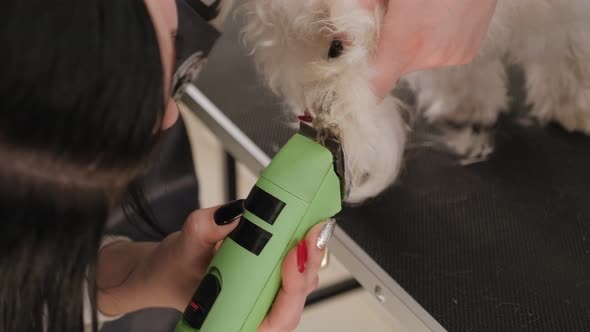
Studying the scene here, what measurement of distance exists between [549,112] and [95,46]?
0.89m

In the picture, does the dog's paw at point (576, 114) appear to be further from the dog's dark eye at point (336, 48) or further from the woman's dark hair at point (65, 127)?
the woman's dark hair at point (65, 127)

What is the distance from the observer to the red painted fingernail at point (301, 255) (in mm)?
522

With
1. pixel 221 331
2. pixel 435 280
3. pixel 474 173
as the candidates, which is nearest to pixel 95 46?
pixel 221 331

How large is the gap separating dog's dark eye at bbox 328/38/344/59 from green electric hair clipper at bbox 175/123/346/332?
12cm

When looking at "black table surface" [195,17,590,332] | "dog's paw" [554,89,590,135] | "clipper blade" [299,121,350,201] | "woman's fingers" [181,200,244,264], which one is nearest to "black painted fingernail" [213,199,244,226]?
"woman's fingers" [181,200,244,264]

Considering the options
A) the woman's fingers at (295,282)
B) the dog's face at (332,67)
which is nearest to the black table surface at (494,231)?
the dog's face at (332,67)

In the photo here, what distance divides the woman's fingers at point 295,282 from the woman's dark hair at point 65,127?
0.57 ft

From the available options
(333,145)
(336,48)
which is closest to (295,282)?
(333,145)

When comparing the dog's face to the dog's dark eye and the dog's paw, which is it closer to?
the dog's dark eye

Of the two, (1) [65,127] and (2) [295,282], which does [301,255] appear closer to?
(2) [295,282]

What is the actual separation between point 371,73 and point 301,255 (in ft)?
0.70

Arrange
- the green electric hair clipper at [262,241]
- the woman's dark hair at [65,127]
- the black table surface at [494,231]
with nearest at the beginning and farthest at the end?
the woman's dark hair at [65,127] → the green electric hair clipper at [262,241] → the black table surface at [494,231]

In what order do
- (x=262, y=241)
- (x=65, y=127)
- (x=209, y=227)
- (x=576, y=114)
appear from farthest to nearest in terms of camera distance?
(x=576, y=114) → (x=209, y=227) → (x=262, y=241) → (x=65, y=127)

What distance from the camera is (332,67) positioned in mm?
574
